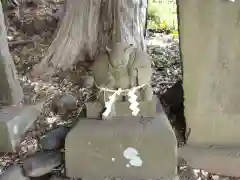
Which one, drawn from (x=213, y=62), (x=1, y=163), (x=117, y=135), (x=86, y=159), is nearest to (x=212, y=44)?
(x=213, y=62)

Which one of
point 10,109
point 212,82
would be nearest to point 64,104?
point 10,109

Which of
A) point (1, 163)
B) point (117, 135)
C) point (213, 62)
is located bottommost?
point (1, 163)

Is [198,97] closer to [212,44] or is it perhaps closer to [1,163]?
[212,44]

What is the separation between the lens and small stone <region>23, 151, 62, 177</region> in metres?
2.02

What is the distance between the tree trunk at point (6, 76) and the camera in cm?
241

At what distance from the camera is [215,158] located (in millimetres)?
2113

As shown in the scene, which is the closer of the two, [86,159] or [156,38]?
[86,159]

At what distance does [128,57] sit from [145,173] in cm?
58

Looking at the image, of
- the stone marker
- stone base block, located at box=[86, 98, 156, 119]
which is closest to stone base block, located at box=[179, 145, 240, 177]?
the stone marker

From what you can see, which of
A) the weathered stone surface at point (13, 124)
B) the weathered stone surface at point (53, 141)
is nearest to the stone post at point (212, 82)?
the weathered stone surface at point (53, 141)

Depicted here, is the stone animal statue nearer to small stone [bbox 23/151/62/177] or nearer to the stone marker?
the stone marker

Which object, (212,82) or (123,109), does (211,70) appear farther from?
(123,109)

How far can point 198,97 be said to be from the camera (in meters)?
2.08

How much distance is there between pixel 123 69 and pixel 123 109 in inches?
8.3
